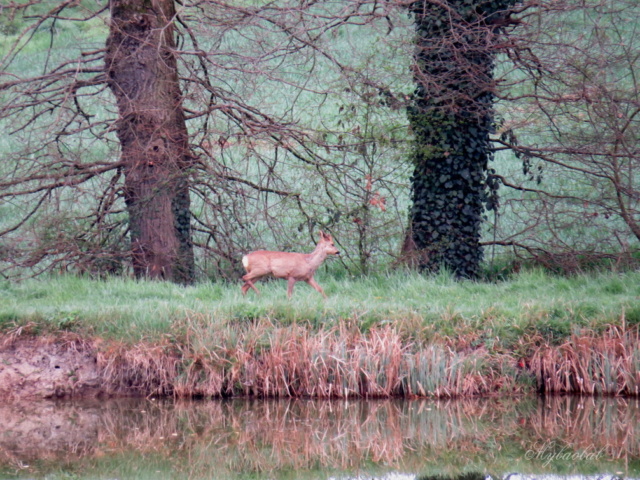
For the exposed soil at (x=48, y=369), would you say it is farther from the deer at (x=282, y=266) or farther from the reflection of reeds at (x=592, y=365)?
the reflection of reeds at (x=592, y=365)

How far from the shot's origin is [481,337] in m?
10.4

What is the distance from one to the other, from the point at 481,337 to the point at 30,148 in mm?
8049

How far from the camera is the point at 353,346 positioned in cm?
1023

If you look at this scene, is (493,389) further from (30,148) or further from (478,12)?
(30,148)

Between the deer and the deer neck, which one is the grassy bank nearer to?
the deer

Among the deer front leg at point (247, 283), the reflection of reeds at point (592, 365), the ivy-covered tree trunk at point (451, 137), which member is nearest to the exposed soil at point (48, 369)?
the deer front leg at point (247, 283)

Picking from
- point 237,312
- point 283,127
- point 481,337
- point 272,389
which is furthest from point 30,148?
point 481,337

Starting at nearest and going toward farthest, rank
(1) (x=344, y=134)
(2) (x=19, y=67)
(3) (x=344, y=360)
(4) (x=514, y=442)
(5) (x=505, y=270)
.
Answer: (4) (x=514, y=442) → (3) (x=344, y=360) → (1) (x=344, y=134) → (5) (x=505, y=270) → (2) (x=19, y=67)

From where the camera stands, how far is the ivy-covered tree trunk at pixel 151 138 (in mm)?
13508

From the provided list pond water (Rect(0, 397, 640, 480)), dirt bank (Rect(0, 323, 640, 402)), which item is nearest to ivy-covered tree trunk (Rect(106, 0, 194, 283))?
dirt bank (Rect(0, 323, 640, 402))

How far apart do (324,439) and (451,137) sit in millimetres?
7480

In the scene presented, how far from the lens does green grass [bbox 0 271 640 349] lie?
10367 mm

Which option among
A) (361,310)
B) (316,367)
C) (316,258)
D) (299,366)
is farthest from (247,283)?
(316,367)

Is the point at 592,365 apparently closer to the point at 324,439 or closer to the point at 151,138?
the point at 324,439
